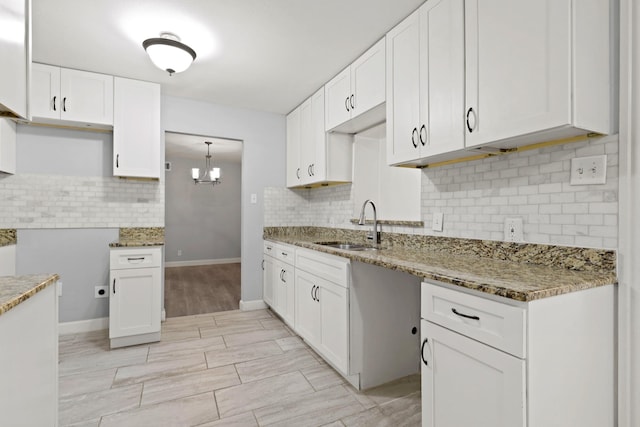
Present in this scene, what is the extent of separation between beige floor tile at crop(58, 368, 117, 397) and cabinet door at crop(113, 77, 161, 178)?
1.67 meters

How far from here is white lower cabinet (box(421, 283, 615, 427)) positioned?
3.44 ft

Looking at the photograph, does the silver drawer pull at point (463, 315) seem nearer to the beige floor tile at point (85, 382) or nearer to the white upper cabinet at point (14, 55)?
the white upper cabinet at point (14, 55)

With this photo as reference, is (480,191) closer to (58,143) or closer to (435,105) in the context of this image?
(435,105)

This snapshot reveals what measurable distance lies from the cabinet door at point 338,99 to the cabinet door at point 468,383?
73.4 inches

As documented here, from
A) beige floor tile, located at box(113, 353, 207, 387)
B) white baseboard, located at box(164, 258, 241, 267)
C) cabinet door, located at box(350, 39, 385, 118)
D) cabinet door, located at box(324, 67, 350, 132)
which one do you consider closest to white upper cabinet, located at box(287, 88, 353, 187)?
cabinet door, located at box(324, 67, 350, 132)

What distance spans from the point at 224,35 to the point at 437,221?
194cm

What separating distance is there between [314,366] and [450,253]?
1250 mm

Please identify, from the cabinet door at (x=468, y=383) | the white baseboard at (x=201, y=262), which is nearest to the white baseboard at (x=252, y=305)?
the cabinet door at (x=468, y=383)

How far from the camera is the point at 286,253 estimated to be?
309cm

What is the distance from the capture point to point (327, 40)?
2342 millimetres

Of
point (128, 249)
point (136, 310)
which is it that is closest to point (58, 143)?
point (128, 249)

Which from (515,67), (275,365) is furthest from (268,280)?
(515,67)

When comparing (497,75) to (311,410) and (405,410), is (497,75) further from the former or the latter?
(311,410)

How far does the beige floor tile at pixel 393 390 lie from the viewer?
196 centimetres
